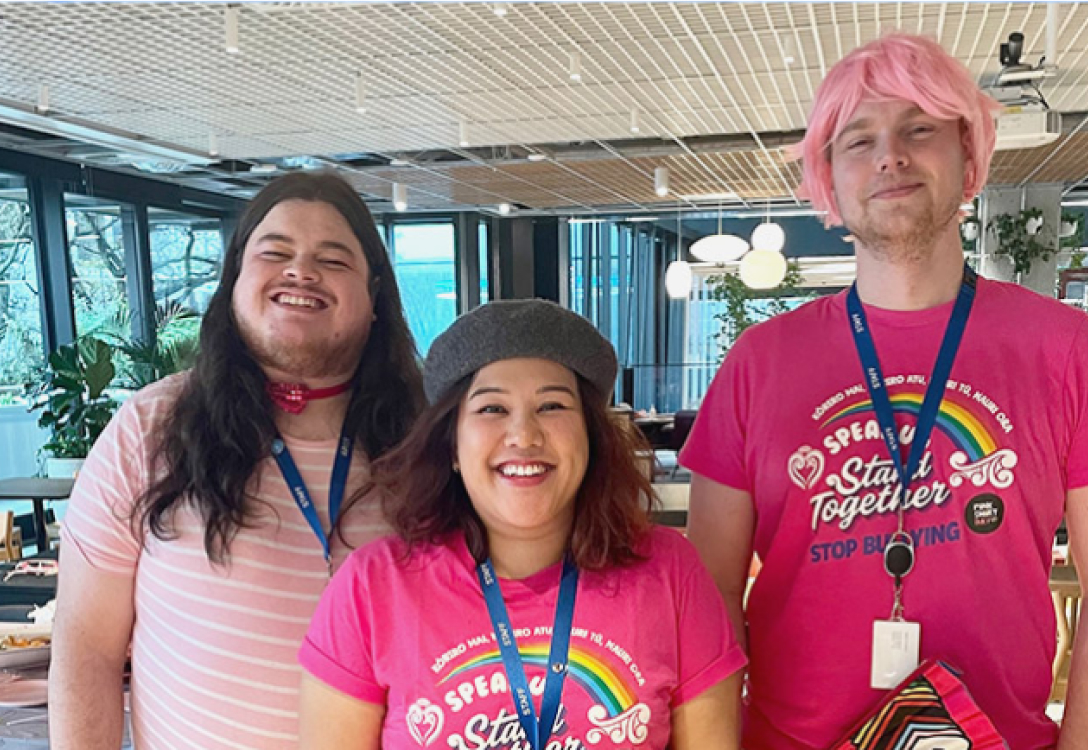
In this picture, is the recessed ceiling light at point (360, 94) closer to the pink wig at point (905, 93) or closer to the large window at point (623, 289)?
the pink wig at point (905, 93)

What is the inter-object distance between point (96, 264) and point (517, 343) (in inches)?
306

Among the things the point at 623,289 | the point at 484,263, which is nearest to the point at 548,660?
the point at 484,263

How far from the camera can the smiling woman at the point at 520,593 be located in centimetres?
121

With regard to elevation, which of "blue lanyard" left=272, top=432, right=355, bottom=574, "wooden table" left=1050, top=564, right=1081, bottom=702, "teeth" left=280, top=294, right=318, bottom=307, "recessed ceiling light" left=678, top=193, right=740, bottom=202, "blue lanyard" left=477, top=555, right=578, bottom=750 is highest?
"recessed ceiling light" left=678, top=193, right=740, bottom=202

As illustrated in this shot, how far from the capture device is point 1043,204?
363 inches

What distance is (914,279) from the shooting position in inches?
56.9

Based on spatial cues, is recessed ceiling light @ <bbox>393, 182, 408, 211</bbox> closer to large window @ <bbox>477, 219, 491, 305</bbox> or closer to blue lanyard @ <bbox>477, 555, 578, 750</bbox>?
large window @ <bbox>477, 219, 491, 305</bbox>

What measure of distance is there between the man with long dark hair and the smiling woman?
0.19 m

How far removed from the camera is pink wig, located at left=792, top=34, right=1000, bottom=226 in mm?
1392

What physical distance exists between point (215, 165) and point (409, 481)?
23.3ft


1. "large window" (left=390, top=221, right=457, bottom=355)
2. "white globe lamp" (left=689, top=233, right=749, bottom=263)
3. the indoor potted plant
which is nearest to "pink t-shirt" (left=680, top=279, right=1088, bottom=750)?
the indoor potted plant

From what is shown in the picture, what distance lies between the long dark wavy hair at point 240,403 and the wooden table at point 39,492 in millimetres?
4391

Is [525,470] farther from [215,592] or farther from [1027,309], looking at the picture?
[1027,309]

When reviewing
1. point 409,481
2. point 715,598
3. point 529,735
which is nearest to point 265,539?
point 409,481
